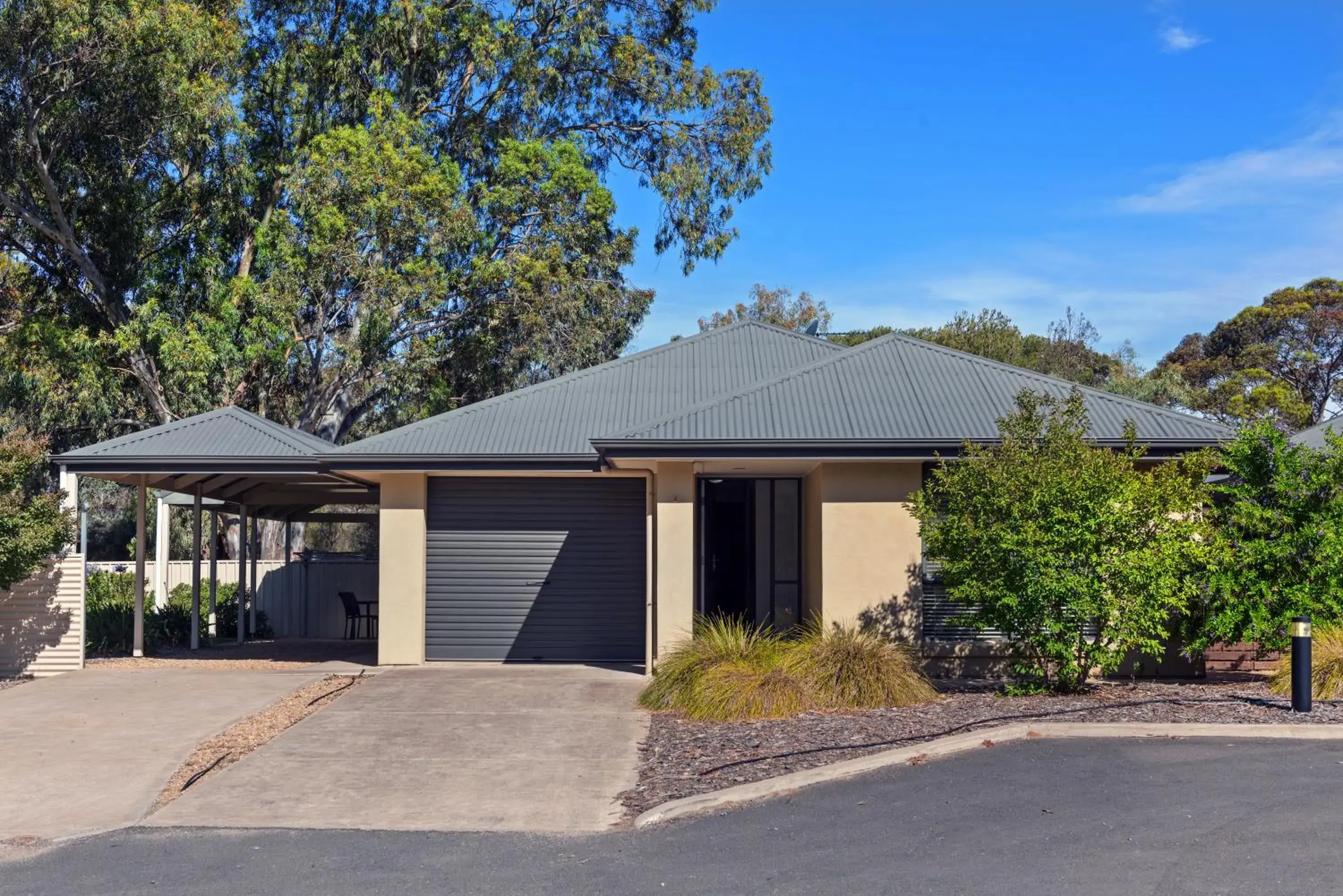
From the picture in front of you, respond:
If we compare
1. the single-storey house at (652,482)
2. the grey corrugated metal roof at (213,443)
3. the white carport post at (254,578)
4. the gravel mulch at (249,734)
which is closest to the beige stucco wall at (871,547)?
the single-storey house at (652,482)

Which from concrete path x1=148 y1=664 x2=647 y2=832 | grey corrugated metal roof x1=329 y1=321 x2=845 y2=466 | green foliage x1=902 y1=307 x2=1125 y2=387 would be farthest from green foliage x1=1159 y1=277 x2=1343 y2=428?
concrete path x1=148 y1=664 x2=647 y2=832

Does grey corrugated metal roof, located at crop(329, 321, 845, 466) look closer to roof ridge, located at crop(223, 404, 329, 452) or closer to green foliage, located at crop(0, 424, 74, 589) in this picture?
roof ridge, located at crop(223, 404, 329, 452)

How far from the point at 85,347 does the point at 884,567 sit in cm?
1983

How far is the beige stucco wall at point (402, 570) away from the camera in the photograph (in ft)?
54.4

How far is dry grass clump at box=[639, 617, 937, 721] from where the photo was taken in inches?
460

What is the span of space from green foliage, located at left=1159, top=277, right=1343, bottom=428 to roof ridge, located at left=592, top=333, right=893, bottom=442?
98.9 feet

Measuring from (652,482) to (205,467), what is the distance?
19.3 feet

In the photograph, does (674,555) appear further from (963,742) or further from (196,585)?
(196,585)

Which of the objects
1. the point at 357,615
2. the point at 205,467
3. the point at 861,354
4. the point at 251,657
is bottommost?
the point at 251,657

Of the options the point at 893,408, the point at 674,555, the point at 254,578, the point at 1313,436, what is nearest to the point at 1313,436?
the point at 1313,436

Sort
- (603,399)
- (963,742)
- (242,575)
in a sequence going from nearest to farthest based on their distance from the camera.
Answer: (963,742) → (603,399) → (242,575)

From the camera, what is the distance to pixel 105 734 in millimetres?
11711

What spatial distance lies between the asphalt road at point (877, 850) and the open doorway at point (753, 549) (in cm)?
865

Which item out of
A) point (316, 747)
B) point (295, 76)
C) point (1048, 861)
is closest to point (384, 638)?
point (316, 747)
